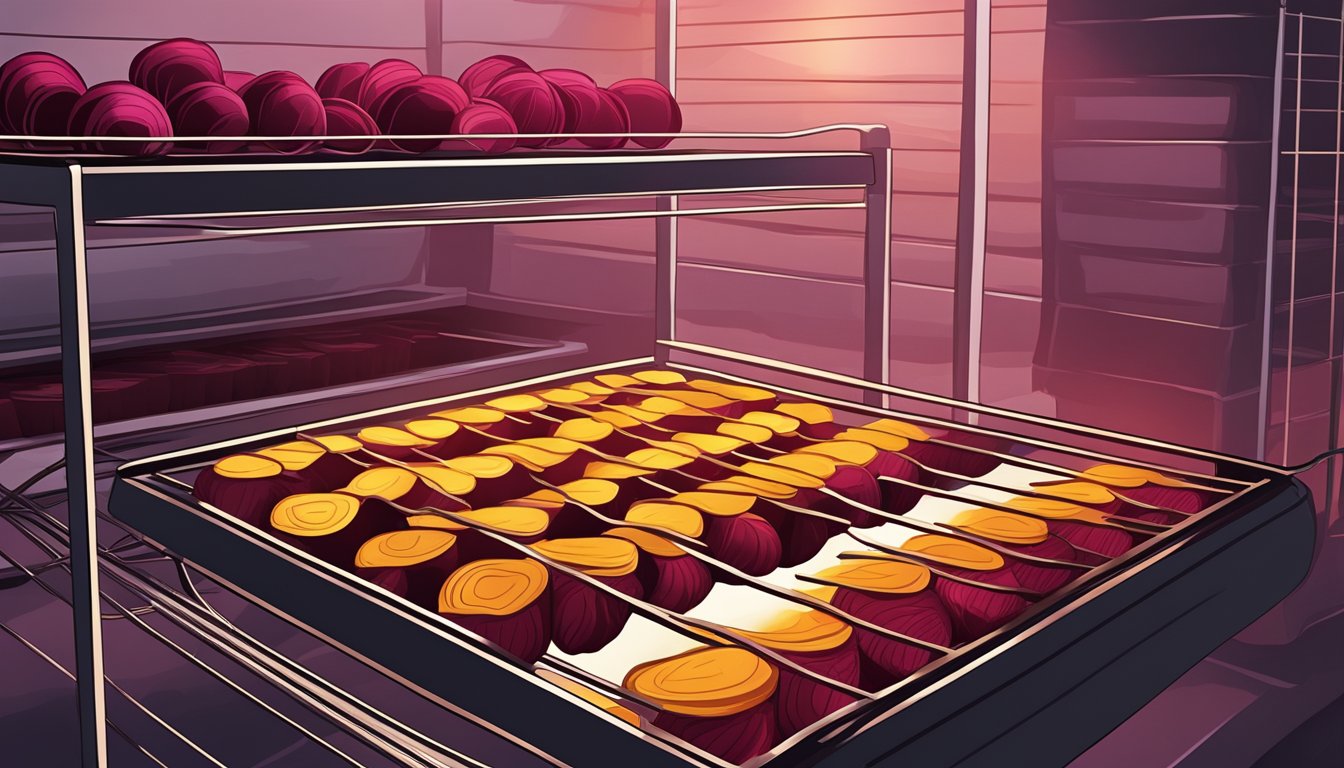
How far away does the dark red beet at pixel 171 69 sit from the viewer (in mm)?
997

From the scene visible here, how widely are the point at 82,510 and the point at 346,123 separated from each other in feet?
1.36

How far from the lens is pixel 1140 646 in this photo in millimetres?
657

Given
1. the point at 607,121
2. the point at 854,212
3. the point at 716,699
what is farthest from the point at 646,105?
the point at 854,212

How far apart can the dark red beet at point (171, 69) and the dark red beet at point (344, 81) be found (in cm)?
14

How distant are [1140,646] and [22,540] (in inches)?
83.4

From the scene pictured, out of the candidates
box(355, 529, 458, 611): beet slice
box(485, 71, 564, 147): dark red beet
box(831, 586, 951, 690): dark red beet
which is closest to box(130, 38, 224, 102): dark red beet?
box(485, 71, 564, 147): dark red beet

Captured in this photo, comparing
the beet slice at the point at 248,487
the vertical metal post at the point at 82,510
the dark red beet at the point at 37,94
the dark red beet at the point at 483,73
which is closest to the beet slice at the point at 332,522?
the beet slice at the point at 248,487

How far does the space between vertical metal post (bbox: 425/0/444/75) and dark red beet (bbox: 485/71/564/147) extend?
6.06 ft

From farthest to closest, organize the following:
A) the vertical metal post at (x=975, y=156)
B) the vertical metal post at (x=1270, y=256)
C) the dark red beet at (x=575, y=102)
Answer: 1. the vertical metal post at (x=975, y=156)
2. the vertical metal post at (x=1270, y=256)
3. the dark red beet at (x=575, y=102)

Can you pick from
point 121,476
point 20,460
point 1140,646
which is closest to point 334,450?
point 121,476

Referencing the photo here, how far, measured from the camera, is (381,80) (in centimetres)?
112

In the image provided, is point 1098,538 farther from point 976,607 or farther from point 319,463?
point 319,463

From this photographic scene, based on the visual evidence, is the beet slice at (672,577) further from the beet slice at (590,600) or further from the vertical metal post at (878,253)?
the vertical metal post at (878,253)

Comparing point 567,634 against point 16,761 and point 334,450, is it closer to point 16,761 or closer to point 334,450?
point 334,450
